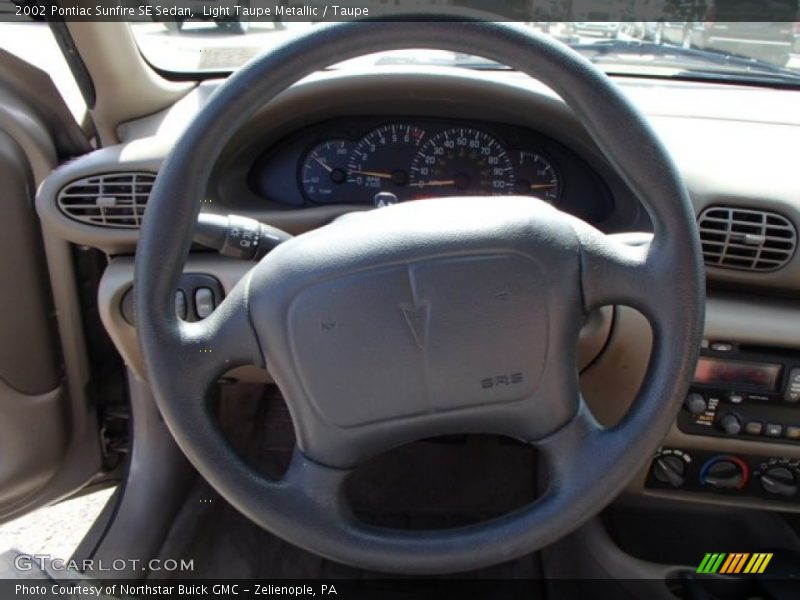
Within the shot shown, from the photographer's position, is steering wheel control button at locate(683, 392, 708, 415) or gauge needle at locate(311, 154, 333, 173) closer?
steering wheel control button at locate(683, 392, 708, 415)

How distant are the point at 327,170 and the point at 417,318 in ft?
2.29

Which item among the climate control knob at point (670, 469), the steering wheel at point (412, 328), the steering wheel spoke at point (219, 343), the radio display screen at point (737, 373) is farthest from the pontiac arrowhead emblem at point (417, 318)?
the climate control knob at point (670, 469)

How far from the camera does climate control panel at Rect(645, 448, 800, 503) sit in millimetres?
1505

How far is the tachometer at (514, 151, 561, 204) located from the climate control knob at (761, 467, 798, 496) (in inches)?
Answer: 27.2

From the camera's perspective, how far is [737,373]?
4.62 ft

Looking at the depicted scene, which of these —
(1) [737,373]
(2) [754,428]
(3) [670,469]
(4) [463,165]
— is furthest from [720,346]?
(4) [463,165]

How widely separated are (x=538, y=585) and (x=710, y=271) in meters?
0.96

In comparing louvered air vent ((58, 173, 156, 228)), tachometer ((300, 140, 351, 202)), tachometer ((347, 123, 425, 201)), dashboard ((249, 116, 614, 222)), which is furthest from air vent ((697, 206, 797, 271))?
louvered air vent ((58, 173, 156, 228))

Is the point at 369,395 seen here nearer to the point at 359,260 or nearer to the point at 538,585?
the point at 359,260

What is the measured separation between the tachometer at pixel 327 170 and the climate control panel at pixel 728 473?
2.79 feet

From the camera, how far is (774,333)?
1.37 metres

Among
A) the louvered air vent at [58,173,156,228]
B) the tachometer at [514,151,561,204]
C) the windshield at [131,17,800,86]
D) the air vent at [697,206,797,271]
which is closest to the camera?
the air vent at [697,206,797,271]

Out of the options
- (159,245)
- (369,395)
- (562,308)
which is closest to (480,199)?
(562,308)

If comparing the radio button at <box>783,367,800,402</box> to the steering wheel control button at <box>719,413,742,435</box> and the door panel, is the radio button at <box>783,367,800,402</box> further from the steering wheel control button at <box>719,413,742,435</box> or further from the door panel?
the door panel
